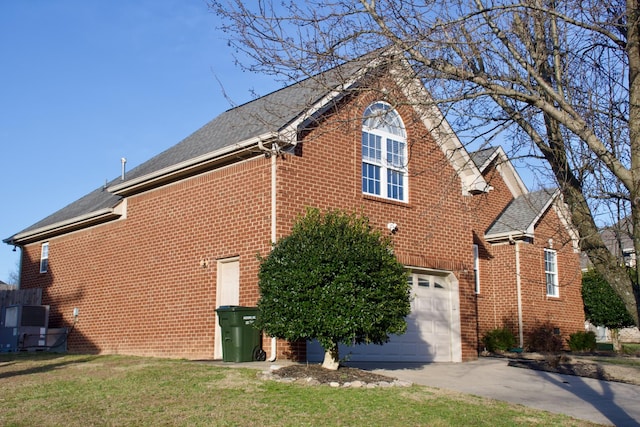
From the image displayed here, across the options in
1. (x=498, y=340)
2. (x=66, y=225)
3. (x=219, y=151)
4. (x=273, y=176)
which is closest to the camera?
(x=273, y=176)

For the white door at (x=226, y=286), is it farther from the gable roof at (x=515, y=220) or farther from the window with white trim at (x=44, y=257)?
the window with white trim at (x=44, y=257)

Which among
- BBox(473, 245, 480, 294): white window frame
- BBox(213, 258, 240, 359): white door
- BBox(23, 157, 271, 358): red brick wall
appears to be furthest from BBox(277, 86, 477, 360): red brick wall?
BBox(473, 245, 480, 294): white window frame

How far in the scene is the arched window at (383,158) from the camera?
17312 millimetres

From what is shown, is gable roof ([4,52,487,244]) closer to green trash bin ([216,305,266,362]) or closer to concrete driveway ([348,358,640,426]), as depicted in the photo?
green trash bin ([216,305,266,362])

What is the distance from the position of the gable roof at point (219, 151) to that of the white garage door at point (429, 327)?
2819mm

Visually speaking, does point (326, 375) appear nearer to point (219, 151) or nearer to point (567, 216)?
point (567, 216)

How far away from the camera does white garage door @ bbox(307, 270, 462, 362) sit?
1698 centimetres

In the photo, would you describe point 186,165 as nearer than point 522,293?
Yes

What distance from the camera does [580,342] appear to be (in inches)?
944

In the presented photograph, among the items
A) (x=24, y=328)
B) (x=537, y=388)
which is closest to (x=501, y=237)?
(x=537, y=388)

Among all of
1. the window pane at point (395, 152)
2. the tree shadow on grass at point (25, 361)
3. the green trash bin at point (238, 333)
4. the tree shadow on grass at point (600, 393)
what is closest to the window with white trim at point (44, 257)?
the tree shadow on grass at point (25, 361)

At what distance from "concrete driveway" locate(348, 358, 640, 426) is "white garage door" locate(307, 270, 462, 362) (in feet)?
3.28

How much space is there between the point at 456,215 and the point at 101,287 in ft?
32.8

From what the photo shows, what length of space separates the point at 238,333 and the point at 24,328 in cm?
1033
